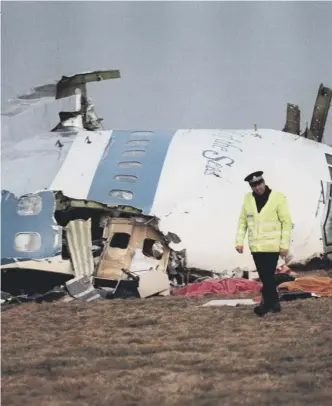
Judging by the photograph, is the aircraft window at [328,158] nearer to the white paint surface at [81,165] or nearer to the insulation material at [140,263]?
the white paint surface at [81,165]

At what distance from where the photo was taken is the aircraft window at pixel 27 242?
1512 cm

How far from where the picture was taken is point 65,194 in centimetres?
1580

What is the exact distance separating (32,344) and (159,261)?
6744mm

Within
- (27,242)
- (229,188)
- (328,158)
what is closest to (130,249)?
(27,242)

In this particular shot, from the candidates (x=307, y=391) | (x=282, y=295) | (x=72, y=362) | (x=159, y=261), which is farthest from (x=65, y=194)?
(x=307, y=391)

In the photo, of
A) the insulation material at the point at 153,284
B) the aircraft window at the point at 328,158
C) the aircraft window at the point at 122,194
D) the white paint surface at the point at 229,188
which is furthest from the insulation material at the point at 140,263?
the aircraft window at the point at 328,158

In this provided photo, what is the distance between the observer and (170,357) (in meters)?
7.77

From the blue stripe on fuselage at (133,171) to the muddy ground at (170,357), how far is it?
4098mm

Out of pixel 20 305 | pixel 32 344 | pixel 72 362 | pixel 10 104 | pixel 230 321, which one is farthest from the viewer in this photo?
pixel 10 104

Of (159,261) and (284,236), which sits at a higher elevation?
(284,236)

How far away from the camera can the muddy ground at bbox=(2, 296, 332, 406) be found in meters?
6.22

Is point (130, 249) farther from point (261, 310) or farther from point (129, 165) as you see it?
point (261, 310)

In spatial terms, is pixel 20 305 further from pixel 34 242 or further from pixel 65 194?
pixel 65 194

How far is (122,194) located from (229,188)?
6.78 feet
